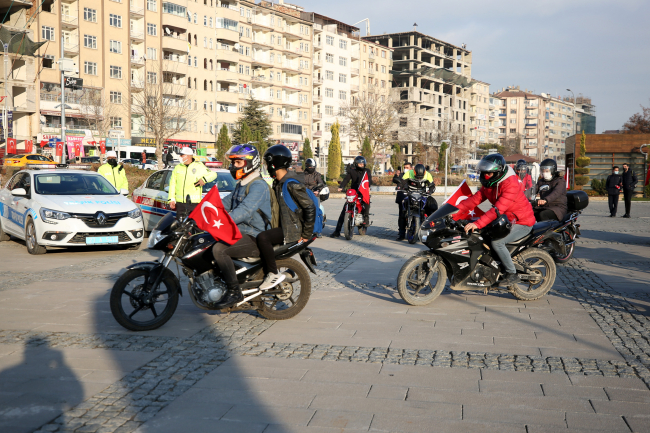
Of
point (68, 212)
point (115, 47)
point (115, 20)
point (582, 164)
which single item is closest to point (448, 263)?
point (68, 212)

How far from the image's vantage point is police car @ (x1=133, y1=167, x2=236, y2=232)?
1427 centimetres

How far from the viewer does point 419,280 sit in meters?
7.52

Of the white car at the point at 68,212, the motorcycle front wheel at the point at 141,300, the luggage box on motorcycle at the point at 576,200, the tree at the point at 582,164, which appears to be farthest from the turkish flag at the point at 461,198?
the tree at the point at 582,164

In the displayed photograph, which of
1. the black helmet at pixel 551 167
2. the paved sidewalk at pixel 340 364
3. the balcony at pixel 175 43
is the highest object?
the balcony at pixel 175 43

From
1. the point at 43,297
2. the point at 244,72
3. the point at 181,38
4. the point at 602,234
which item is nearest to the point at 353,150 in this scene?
the point at 244,72

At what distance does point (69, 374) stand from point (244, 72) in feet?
272

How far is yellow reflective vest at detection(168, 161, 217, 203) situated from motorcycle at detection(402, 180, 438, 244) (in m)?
5.05

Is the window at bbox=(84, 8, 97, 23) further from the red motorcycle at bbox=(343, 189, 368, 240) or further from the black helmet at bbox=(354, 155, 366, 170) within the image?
the red motorcycle at bbox=(343, 189, 368, 240)

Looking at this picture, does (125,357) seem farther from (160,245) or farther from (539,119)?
(539,119)

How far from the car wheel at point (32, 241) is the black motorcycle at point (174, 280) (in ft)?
21.8

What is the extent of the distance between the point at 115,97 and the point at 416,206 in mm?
60396

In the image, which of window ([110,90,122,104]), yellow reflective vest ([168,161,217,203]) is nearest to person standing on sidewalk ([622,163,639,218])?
yellow reflective vest ([168,161,217,203])

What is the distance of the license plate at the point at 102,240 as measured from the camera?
11898 millimetres

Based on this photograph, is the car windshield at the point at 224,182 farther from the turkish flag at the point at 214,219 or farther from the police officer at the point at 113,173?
the turkish flag at the point at 214,219
